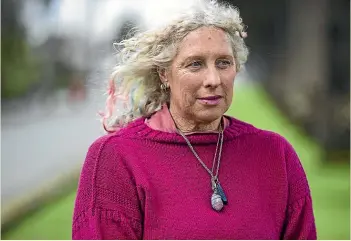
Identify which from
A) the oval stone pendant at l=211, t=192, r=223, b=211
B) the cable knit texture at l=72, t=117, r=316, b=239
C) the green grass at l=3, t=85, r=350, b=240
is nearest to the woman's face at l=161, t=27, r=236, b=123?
the cable knit texture at l=72, t=117, r=316, b=239

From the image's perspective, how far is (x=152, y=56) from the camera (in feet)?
6.96

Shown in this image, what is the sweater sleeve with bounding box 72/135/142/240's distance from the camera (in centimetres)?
195

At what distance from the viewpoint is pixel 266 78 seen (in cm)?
2103

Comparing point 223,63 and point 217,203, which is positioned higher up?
point 223,63

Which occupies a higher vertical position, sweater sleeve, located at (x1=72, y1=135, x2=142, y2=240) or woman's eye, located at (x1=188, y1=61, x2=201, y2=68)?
woman's eye, located at (x1=188, y1=61, x2=201, y2=68)

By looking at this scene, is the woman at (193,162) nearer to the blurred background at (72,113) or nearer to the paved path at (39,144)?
the blurred background at (72,113)

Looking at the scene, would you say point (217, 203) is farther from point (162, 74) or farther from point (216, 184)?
point (162, 74)

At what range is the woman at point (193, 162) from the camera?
1963 mm

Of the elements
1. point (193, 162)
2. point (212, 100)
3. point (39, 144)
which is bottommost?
point (39, 144)

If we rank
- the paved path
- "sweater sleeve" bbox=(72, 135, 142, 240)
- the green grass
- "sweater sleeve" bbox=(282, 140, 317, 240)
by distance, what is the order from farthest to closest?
the paved path
the green grass
"sweater sleeve" bbox=(282, 140, 317, 240)
"sweater sleeve" bbox=(72, 135, 142, 240)

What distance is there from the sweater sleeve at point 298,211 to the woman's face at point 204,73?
0.30 m

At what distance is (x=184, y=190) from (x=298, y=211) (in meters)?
0.36

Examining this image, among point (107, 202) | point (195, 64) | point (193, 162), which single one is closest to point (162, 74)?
point (195, 64)

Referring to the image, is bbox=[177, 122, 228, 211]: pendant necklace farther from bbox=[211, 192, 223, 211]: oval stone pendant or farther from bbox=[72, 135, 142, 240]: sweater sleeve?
bbox=[72, 135, 142, 240]: sweater sleeve
